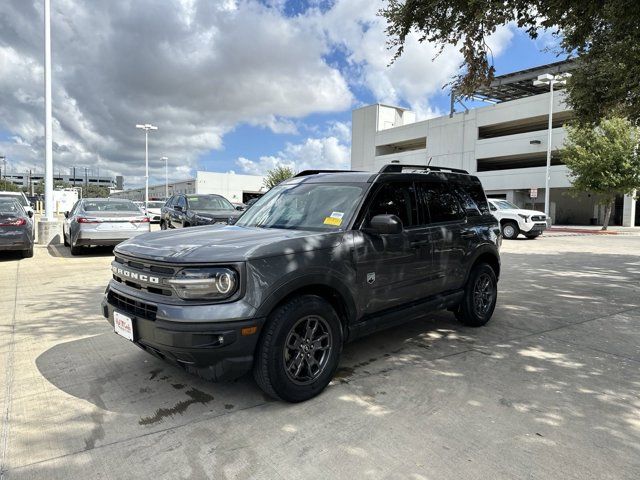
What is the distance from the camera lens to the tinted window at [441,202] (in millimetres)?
4613

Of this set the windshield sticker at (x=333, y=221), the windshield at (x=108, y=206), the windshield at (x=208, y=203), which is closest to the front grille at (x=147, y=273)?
the windshield sticker at (x=333, y=221)

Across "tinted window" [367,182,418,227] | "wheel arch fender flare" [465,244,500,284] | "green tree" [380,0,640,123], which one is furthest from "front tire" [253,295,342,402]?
"green tree" [380,0,640,123]

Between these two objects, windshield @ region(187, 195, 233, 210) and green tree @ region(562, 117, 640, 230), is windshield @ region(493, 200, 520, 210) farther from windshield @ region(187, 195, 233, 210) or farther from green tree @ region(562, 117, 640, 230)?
windshield @ region(187, 195, 233, 210)

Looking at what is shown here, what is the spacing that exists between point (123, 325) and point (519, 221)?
19033mm

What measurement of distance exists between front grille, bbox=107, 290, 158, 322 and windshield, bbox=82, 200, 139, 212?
8347 millimetres

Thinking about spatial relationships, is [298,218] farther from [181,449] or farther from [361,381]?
[181,449]

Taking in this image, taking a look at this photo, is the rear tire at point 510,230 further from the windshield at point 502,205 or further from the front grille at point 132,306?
the front grille at point 132,306

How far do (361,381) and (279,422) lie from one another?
916mm

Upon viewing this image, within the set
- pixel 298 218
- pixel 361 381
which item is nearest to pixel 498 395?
pixel 361 381

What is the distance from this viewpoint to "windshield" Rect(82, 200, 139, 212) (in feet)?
36.6

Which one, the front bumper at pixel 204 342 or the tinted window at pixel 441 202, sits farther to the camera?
the tinted window at pixel 441 202

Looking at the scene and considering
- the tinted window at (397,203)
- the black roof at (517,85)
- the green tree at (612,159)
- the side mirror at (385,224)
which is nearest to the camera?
the side mirror at (385,224)

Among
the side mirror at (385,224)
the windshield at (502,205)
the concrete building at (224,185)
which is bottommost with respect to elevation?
the side mirror at (385,224)

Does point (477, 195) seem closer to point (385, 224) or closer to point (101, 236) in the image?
point (385, 224)
